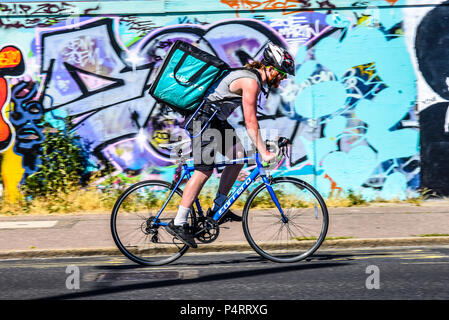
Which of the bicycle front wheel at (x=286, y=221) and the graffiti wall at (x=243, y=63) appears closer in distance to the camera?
the bicycle front wheel at (x=286, y=221)

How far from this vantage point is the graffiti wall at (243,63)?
10188mm

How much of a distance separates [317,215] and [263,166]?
0.69m

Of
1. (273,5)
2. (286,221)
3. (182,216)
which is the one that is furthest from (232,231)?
(273,5)

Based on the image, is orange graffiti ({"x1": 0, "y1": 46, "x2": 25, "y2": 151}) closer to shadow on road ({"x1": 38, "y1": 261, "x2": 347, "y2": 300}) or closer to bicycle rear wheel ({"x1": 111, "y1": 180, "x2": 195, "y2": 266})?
bicycle rear wheel ({"x1": 111, "y1": 180, "x2": 195, "y2": 266})

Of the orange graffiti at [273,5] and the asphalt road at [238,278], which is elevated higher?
the orange graffiti at [273,5]

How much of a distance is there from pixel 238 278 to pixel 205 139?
1296mm

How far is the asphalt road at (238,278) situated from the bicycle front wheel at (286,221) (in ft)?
0.57

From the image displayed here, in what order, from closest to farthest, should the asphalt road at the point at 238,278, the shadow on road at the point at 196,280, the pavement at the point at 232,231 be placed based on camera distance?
the asphalt road at the point at 238,278 → the shadow on road at the point at 196,280 → the pavement at the point at 232,231

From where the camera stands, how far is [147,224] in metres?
6.13

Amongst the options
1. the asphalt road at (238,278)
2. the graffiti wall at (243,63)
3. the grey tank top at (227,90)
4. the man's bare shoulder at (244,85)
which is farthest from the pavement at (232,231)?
the man's bare shoulder at (244,85)

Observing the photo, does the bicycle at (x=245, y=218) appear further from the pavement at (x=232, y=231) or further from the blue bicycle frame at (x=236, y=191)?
the pavement at (x=232, y=231)

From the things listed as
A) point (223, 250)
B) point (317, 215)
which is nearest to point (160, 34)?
point (223, 250)
